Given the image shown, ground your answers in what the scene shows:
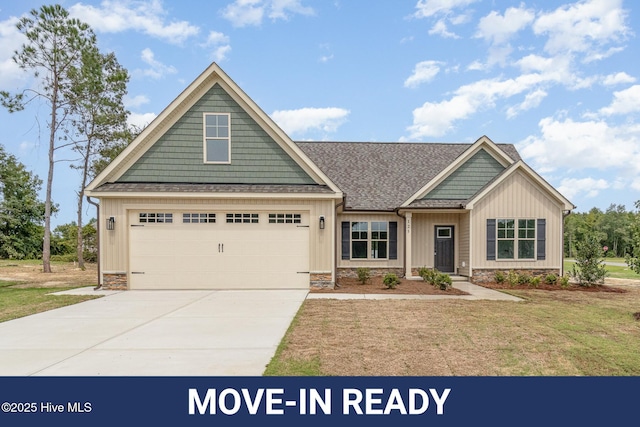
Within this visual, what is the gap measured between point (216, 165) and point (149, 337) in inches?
286

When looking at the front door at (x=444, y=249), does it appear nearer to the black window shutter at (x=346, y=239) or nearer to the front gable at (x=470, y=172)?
the front gable at (x=470, y=172)

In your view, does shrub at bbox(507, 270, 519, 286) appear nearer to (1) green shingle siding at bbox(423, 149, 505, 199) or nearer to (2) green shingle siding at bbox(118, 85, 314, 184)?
(1) green shingle siding at bbox(423, 149, 505, 199)

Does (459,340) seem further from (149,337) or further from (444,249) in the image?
(444,249)

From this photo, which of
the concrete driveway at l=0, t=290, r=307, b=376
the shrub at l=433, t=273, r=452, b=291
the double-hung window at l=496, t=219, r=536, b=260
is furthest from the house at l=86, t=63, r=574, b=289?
the double-hung window at l=496, t=219, r=536, b=260

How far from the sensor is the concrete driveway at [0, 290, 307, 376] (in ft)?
16.6

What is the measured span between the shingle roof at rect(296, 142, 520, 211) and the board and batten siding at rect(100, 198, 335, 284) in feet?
11.0

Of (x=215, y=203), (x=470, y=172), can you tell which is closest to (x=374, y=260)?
(x=470, y=172)

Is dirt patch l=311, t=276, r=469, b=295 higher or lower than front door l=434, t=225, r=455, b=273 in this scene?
lower

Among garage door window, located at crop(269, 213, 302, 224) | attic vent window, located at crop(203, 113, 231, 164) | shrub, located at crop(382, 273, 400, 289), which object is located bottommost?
shrub, located at crop(382, 273, 400, 289)

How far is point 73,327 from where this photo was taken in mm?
7391

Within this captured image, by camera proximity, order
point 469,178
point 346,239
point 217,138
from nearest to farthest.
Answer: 1. point 217,138
2. point 469,178
3. point 346,239

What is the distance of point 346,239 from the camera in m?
16.2

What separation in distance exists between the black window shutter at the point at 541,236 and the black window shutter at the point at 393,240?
17.1 feet

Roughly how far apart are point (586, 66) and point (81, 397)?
17.0 m
